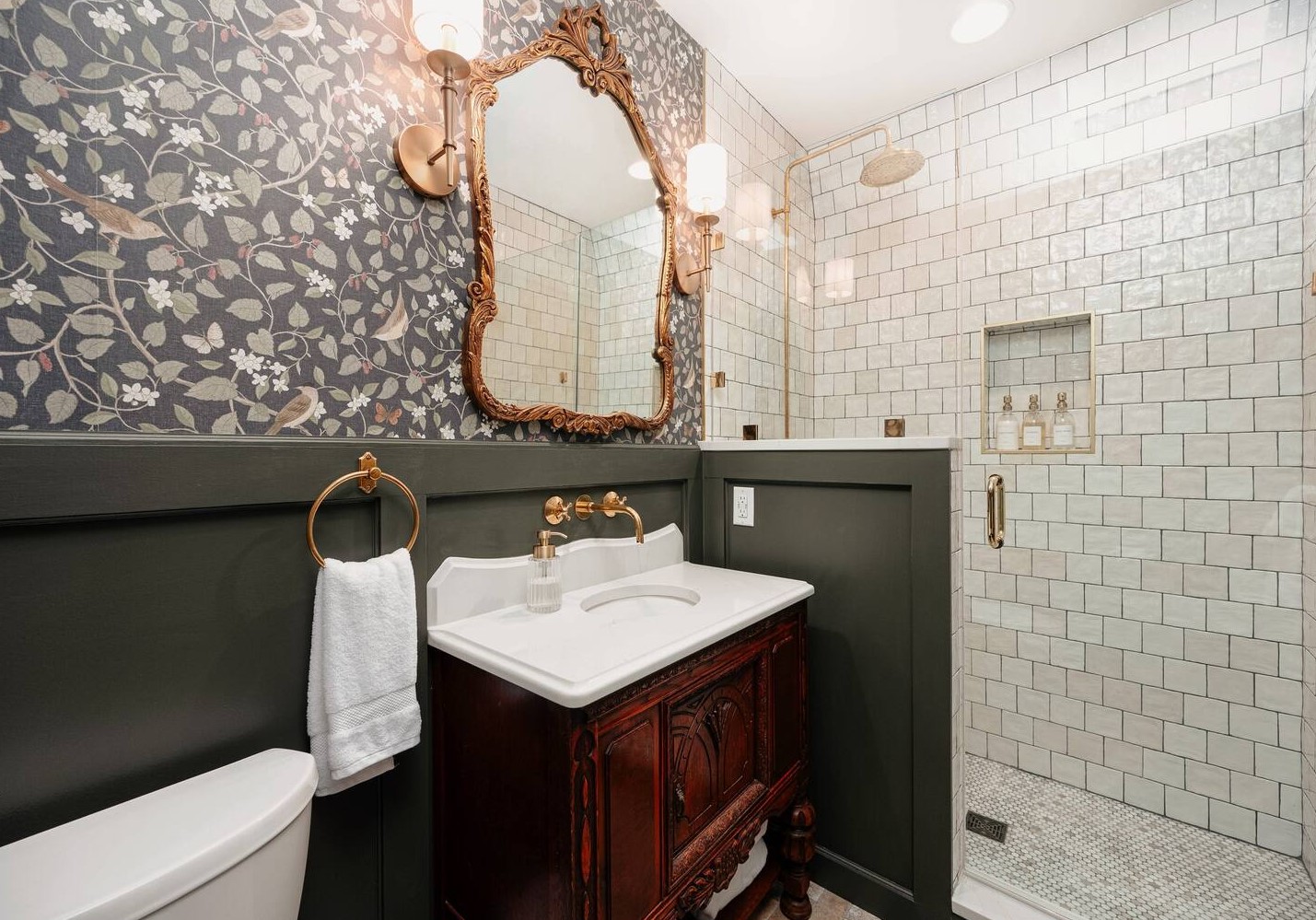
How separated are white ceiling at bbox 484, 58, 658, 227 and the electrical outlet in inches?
36.0

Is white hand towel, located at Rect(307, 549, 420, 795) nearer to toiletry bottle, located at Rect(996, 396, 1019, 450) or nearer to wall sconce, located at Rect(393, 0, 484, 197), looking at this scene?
wall sconce, located at Rect(393, 0, 484, 197)

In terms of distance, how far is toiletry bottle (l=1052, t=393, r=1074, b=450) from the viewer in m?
2.04

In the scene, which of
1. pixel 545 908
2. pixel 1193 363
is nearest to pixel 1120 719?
pixel 1193 363

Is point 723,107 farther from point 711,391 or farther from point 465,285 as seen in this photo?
point 465,285

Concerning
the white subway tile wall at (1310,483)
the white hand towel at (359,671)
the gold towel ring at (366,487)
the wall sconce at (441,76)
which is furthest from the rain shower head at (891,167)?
the white hand towel at (359,671)

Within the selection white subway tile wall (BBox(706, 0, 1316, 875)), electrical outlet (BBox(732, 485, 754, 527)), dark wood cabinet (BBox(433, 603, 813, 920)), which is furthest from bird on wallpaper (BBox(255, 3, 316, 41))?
electrical outlet (BBox(732, 485, 754, 527))

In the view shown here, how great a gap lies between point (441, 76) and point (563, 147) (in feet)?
1.17

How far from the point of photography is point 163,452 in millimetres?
820

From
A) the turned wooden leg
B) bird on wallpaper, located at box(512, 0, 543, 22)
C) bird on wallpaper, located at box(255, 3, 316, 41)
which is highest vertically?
bird on wallpaper, located at box(512, 0, 543, 22)

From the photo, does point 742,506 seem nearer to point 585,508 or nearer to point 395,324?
point 585,508

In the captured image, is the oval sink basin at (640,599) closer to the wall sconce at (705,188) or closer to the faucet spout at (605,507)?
the faucet spout at (605,507)

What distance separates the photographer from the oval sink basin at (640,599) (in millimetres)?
1386

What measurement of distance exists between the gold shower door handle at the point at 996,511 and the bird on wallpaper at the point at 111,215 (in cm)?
199

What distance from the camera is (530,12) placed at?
4.56 feet
